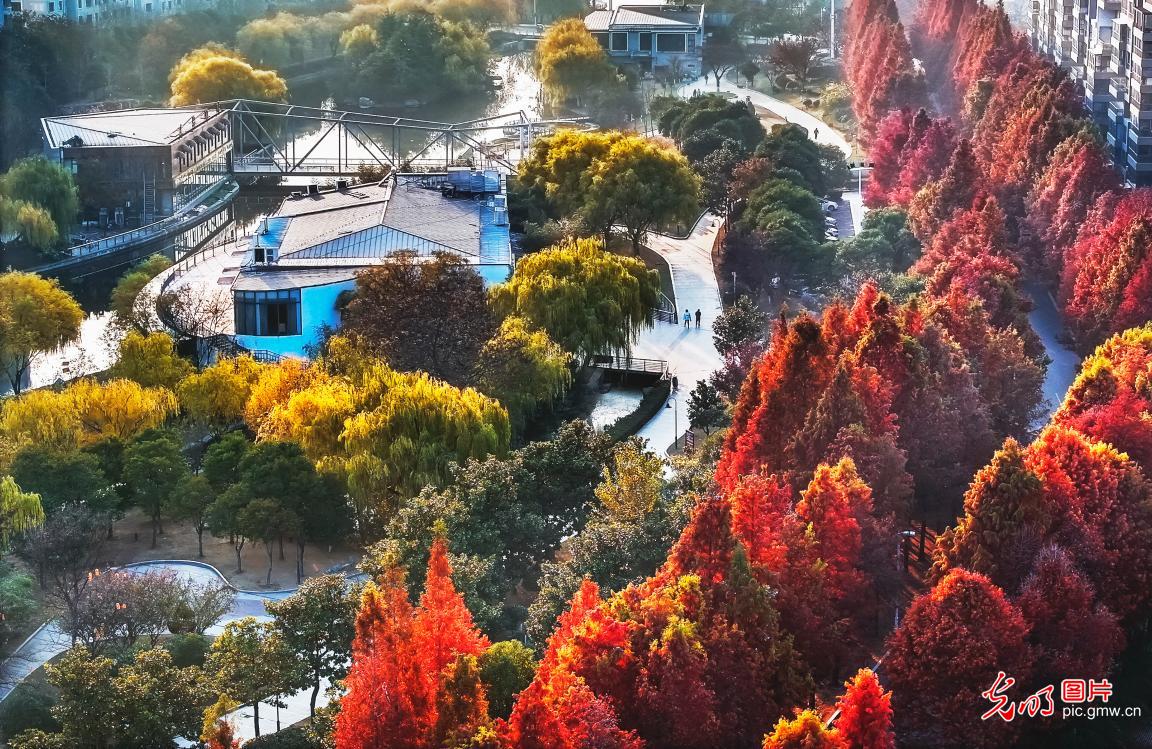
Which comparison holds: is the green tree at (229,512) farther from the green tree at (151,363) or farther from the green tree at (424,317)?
the green tree at (151,363)

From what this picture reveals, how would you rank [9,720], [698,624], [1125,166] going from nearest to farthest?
[698,624]
[9,720]
[1125,166]

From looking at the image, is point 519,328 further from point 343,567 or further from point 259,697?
point 259,697

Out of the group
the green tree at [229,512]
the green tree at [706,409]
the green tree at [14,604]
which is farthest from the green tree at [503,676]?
the green tree at [706,409]

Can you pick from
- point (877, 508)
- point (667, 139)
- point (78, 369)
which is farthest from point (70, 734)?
point (667, 139)

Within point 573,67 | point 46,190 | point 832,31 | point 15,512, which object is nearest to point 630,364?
point 15,512

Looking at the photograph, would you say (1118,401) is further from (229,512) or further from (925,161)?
(925,161)
